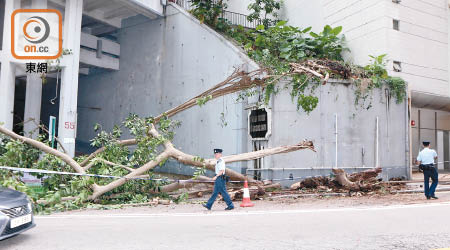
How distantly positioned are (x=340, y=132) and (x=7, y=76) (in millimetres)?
14676

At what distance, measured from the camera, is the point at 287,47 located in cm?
1862

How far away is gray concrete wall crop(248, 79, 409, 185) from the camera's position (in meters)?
15.6

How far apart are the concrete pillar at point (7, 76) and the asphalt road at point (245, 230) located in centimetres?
1101

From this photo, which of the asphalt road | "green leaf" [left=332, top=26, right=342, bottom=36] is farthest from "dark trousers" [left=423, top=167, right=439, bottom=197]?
"green leaf" [left=332, top=26, right=342, bottom=36]

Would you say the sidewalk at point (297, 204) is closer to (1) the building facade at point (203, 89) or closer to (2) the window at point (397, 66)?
(1) the building facade at point (203, 89)

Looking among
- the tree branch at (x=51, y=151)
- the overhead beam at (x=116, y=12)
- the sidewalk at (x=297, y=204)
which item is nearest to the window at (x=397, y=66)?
the sidewalk at (x=297, y=204)

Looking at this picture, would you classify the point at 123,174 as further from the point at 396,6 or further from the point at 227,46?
the point at 396,6

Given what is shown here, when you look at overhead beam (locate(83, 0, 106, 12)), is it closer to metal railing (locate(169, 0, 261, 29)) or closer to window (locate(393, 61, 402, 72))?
metal railing (locate(169, 0, 261, 29))

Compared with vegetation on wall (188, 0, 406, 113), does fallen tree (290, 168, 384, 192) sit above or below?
below

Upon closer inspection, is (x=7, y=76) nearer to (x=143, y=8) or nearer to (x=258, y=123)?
(x=143, y=8)

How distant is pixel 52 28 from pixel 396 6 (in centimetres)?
1638

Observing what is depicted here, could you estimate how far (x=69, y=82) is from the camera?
18.3 meters

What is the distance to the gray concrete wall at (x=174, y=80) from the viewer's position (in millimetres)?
17469

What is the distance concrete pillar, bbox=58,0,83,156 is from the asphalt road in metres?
10.3
